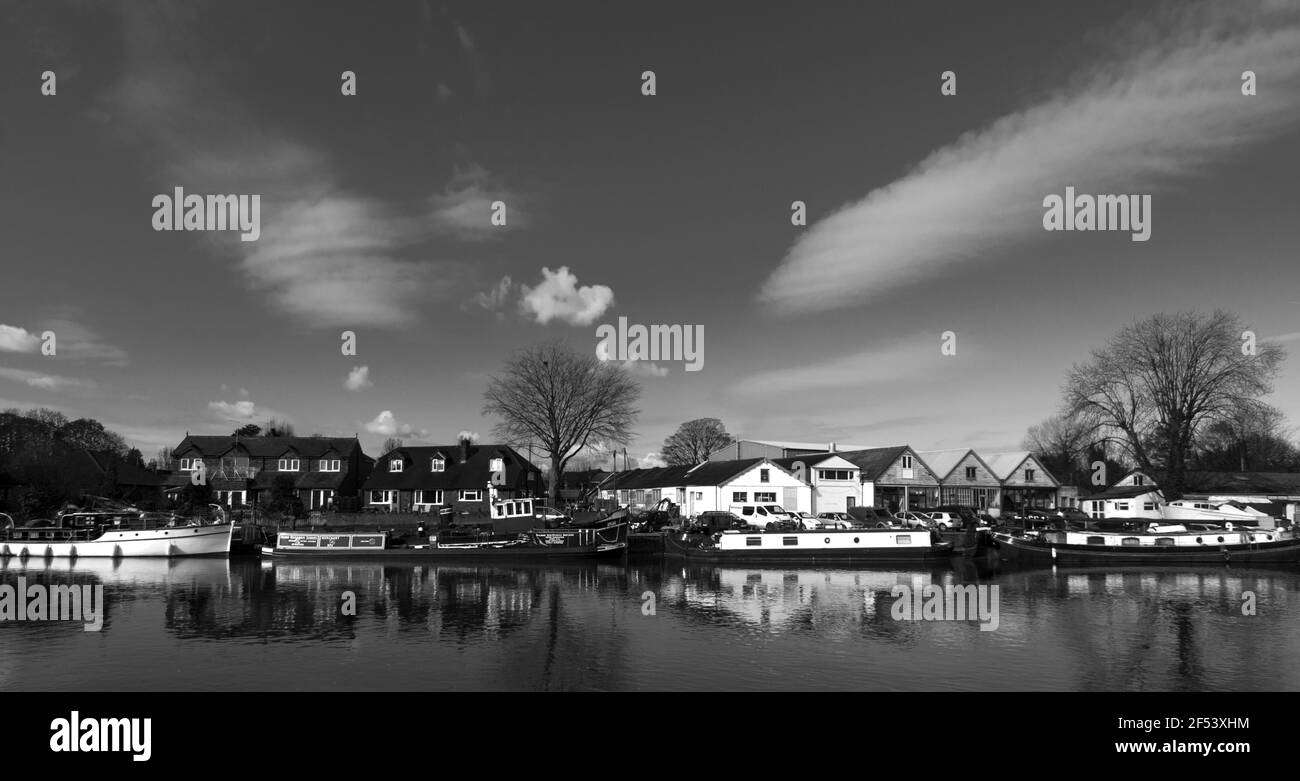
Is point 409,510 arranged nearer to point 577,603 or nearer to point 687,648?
point 577,603

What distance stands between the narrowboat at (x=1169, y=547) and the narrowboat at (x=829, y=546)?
5407 mm

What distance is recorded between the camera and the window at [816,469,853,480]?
5941 centimetres

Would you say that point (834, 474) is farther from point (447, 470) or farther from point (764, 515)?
point (447, 470)

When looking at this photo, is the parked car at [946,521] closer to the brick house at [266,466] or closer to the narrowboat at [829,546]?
the narrowboat at [829,546]

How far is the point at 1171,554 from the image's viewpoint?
37.9m

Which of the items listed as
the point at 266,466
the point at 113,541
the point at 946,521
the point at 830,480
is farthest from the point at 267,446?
the point at 946,521

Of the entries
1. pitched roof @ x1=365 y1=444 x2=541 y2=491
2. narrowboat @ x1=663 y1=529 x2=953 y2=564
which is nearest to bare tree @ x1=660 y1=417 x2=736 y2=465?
pitched roof @ x1=365 y1=444 x2=541 y2=491

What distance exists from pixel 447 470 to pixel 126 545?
1065 inches

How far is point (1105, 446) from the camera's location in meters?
62.8

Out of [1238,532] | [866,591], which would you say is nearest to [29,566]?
[866,591]

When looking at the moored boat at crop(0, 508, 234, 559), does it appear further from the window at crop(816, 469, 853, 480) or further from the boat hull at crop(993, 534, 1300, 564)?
the boat hull at crop(993, 534, 1300, 564)

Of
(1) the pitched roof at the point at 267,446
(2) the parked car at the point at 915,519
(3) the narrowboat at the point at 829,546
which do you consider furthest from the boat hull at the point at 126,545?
(2) the parked car at the point at 915,519

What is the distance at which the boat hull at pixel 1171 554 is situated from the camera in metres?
37.7

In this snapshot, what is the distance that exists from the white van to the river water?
46.2 feet
